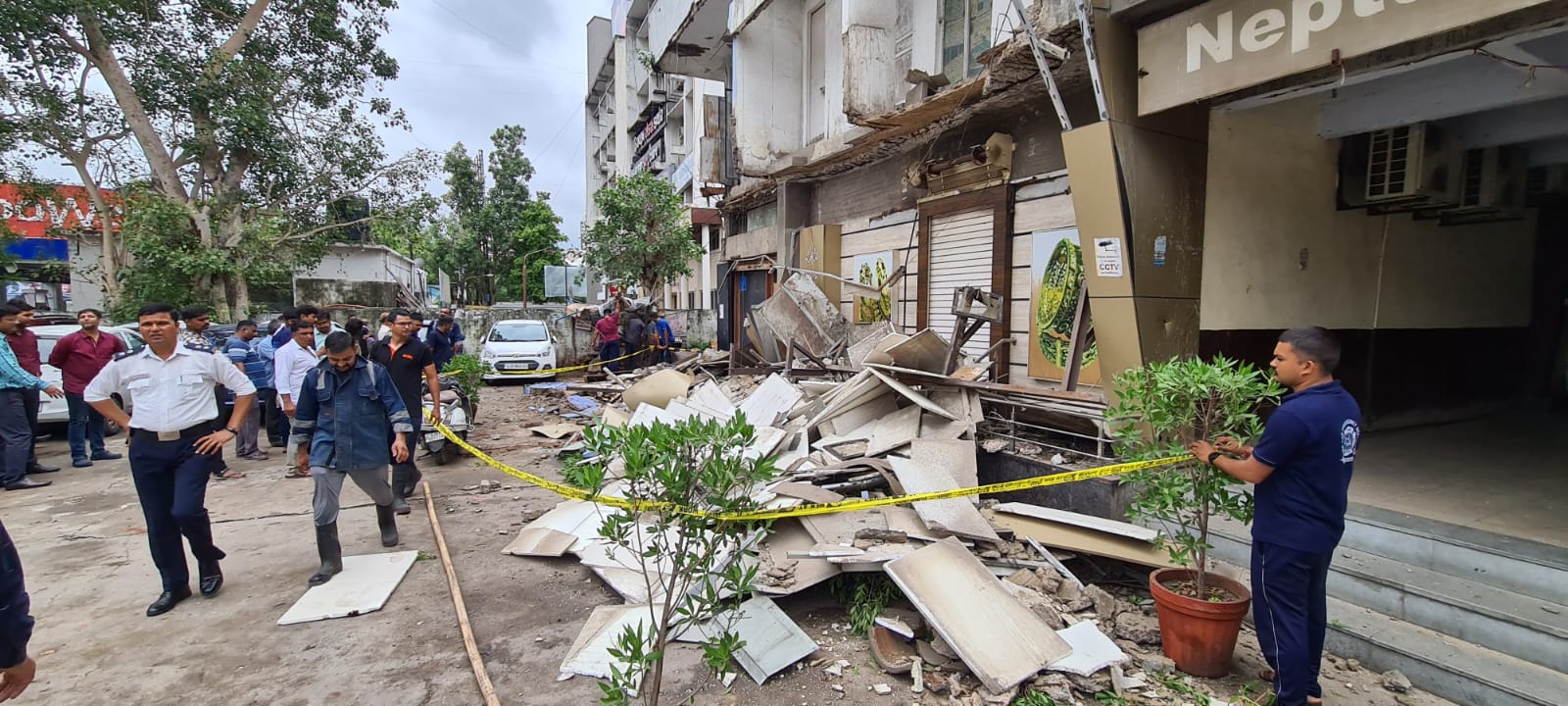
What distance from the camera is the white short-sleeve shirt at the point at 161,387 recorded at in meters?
3.95

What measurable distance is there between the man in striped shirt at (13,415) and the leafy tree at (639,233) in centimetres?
1247

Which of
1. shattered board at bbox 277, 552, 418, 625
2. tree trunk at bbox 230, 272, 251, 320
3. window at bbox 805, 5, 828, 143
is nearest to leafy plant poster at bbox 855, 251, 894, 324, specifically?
window at bbox 805, 5, 828, 143

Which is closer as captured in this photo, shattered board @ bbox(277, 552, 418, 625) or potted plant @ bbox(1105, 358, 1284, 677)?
potted plant @ bbox(1105, 358, 1284, 677)

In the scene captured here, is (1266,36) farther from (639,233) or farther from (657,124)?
(657,124)

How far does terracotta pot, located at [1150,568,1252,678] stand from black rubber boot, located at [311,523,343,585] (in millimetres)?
5261

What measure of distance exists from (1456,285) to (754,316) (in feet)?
27.7

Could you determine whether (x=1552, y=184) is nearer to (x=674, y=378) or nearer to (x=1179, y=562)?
(x=1179, y=562)

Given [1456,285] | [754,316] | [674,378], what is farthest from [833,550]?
[1456,285]

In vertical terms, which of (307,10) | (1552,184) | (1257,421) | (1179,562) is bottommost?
(1179,562)

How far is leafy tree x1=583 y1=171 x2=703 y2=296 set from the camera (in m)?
18.4

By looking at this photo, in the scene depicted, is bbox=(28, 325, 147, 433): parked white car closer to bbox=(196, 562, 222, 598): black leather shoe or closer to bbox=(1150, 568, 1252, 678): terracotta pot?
bbox=(196, 562, 222, 598): black leather shoe

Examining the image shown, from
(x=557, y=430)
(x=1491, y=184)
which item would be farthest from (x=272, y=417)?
A: (x=1491, y=184)

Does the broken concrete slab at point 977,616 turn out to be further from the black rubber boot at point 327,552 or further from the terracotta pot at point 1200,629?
the black rubber boot at point 327,552

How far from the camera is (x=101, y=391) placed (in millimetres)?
4047
